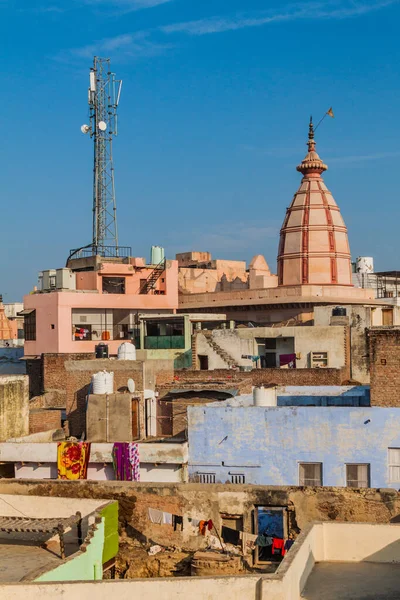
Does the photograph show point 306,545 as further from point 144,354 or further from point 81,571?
point 144,354

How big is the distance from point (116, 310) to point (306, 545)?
33228mm

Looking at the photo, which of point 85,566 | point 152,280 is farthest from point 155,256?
point 85,566

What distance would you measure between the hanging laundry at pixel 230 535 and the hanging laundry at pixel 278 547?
773 millimetres

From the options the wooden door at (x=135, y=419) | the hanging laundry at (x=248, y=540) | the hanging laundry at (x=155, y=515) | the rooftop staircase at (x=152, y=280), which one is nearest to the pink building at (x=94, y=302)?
the rooftop staircase at (x=152, y=280)

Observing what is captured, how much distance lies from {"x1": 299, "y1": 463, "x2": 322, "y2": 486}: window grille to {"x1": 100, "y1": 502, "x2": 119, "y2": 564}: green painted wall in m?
5.69

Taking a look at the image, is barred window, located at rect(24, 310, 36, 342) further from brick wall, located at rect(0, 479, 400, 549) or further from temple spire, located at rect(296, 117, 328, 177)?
brick wall, located at rect(0, 479, 400, 549)

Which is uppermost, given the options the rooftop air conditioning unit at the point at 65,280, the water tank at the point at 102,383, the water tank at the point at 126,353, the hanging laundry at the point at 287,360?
the rooftop air conditioning unit at the point at 65,280

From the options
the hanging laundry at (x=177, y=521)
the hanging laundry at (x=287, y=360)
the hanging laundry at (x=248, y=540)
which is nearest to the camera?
the hanging laundry at (x=248, y=540)

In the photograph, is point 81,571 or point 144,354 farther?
point 144,354

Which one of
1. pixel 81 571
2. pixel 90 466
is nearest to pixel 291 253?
pixel 90 466

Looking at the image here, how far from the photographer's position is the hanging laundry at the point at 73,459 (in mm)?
23234

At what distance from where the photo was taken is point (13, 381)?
26.0 m

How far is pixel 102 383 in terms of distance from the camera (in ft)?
83.9

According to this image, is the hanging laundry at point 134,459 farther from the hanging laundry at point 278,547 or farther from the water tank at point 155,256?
the water tank at point 155,256
